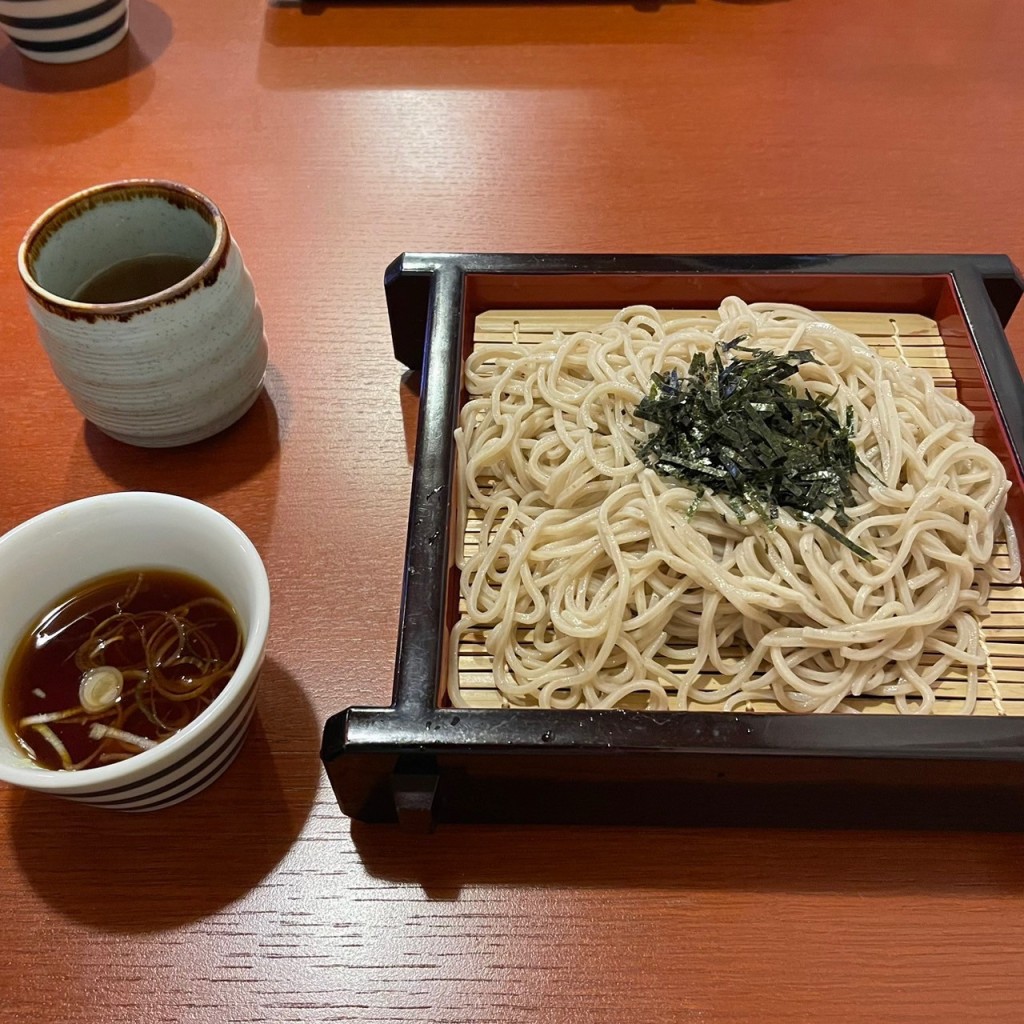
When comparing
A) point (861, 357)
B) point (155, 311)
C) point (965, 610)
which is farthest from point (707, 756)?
point (155, 311)

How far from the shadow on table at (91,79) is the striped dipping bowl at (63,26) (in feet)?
0.11

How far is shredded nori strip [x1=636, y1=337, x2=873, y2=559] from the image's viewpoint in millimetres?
1167

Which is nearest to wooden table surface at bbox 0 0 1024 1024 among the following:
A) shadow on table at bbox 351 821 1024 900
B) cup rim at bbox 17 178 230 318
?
shadow on table at bbox 351 821 1024 900

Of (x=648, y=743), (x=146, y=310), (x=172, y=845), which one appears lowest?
(x=172, y=845)

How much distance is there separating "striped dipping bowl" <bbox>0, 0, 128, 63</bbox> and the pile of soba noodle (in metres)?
1.66

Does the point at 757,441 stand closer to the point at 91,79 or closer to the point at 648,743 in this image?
the point at 648,743

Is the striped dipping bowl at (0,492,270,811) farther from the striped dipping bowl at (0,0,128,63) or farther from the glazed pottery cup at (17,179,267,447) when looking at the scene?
the striped dipping bowl at (0,0,128,63)

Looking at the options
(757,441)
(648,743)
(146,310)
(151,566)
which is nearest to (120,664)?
(151,566)

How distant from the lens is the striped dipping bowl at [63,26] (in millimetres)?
2141

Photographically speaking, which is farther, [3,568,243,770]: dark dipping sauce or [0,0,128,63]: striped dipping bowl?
[0,0,128,63]: striped dipping bowl

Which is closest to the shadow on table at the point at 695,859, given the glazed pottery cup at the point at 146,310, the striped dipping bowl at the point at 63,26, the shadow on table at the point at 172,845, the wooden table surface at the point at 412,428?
the wooden table surface at the point at 412,428

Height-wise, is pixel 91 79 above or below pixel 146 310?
below

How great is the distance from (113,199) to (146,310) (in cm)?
27

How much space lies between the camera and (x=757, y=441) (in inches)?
46.5
